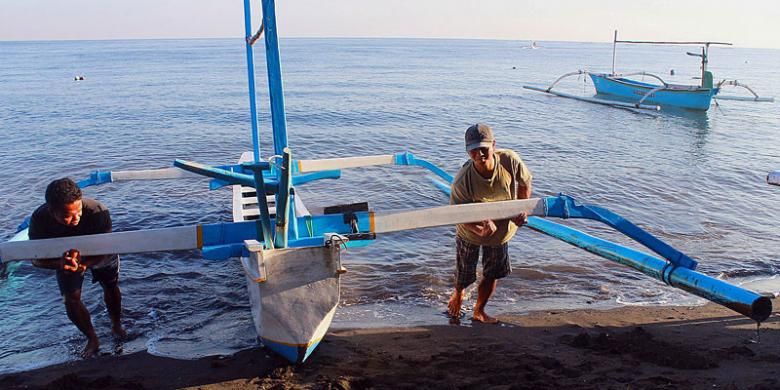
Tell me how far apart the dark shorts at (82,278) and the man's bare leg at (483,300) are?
3033 mm

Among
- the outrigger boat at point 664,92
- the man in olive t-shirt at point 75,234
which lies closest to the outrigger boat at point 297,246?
the man in olive t-shirt at point 75,234

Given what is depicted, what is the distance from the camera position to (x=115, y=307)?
523cm

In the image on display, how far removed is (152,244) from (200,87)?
29188mm

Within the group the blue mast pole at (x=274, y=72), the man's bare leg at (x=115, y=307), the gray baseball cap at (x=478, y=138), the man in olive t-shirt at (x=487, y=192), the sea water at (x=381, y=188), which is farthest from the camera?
the blue mast pole at (x=274, y=72)

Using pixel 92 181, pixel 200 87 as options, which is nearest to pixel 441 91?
pixel 200 87

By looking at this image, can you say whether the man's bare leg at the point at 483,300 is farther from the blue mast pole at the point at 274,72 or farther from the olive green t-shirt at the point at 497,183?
the blue mast pole at the point at 274,72

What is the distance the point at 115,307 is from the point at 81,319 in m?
0.45

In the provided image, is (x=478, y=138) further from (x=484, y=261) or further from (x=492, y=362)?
(x=492, y=362)

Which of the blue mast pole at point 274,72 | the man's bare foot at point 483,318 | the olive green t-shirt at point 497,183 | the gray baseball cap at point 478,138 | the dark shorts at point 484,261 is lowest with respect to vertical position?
the man's bare foot at point 483,318

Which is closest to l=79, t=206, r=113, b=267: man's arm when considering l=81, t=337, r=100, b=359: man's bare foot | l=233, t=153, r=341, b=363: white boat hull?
l=81, t=337, r=100, b=359: man's bare foot

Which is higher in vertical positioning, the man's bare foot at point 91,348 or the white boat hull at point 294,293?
the white boat hull at point 294,293

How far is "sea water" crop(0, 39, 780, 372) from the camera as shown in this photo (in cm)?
601

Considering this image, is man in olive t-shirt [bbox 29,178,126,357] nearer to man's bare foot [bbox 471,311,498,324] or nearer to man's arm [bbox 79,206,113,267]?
man's arm [bbox 79,206,113,267]

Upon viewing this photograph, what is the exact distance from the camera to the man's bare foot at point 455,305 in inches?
218
